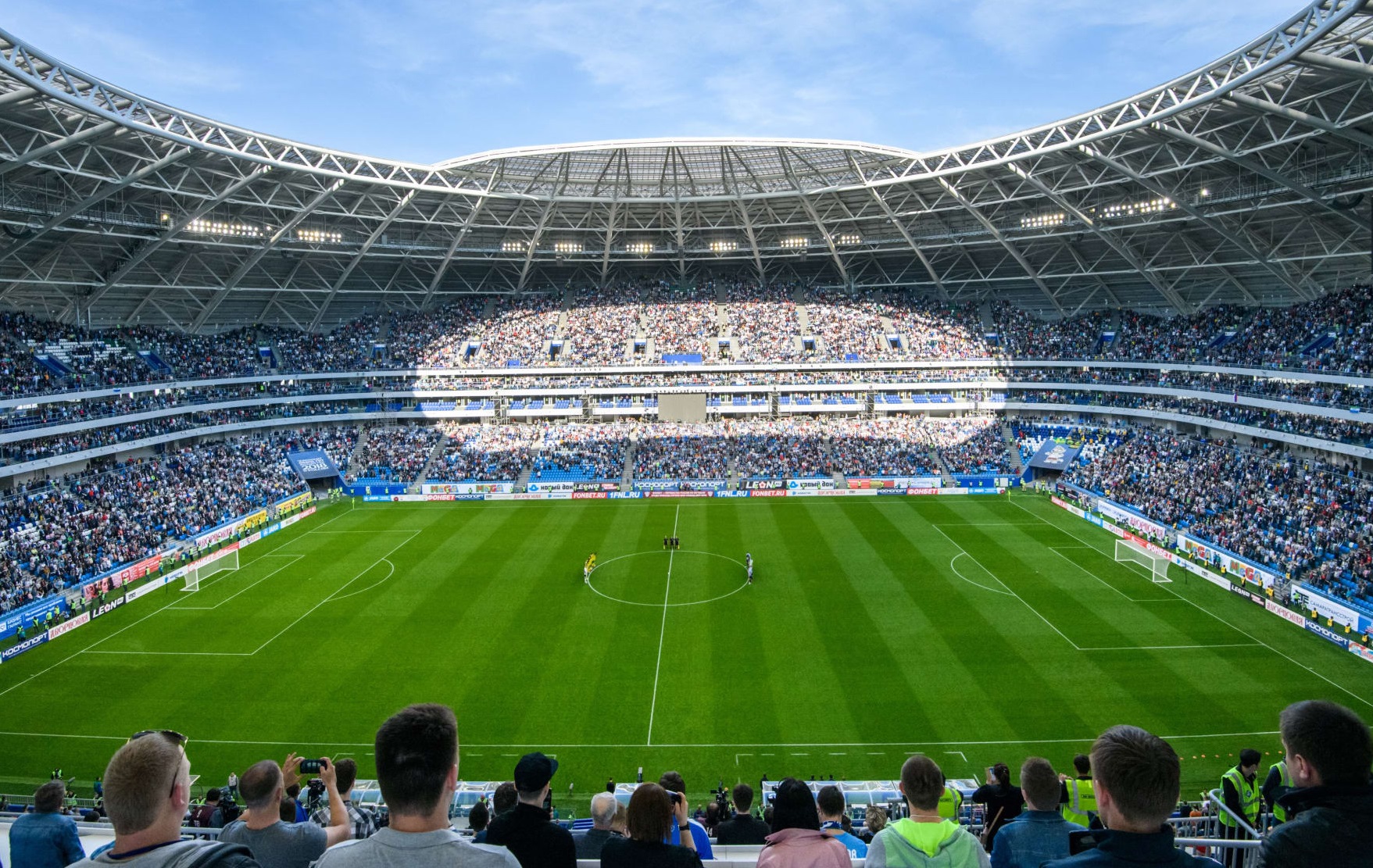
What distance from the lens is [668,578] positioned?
34188 millimetres

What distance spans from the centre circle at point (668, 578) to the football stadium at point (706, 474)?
32 centimetres

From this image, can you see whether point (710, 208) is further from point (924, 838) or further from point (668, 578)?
point (924, 838)

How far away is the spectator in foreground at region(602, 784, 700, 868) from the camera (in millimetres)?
4168

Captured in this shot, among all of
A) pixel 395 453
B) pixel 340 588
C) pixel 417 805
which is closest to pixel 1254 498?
pixel 340 588

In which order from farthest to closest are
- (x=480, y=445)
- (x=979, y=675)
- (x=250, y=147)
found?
1. (x=480, y=445)
2. (x=250, y=147)
3. (x=979, y=675)

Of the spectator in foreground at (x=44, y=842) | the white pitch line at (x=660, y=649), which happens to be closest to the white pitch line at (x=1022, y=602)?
the white pitch line at (x=660, y=649)

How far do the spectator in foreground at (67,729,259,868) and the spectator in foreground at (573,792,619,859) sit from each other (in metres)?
3.16

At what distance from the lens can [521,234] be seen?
61469 millimetres

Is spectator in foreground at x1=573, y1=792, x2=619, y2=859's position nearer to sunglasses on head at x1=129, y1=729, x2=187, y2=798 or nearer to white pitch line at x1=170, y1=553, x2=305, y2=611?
sunglasses on head at x1=129, y1=729, x2=187, y2=798

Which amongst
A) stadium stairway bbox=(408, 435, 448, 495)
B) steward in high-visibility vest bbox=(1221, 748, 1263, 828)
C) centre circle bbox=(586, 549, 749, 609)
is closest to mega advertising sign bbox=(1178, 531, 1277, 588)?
centre circle bbox=(586, 549, 749, 609)

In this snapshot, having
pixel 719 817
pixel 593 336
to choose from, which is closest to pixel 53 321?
pixel 593 336

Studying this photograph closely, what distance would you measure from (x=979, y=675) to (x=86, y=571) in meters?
35.5

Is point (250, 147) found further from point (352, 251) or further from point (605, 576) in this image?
point (605, 576)

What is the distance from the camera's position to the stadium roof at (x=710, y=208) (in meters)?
31.7
